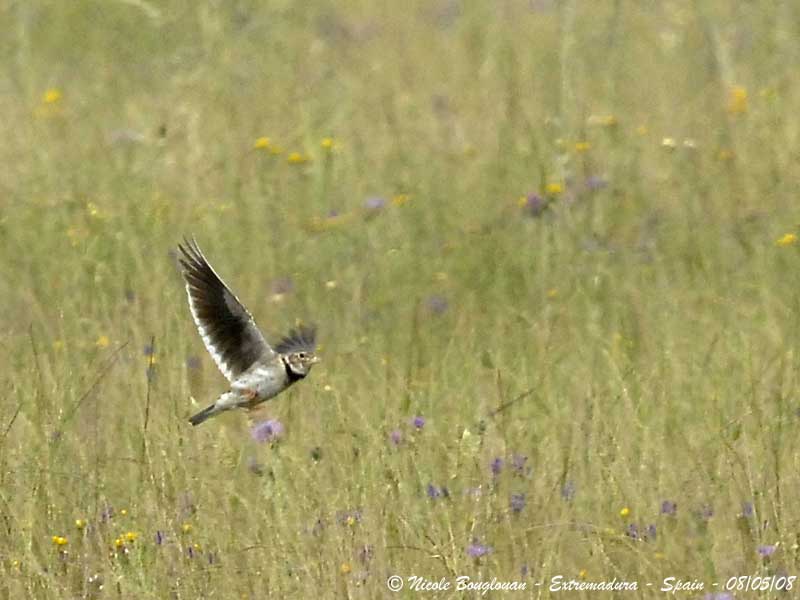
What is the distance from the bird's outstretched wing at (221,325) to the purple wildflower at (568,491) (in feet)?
2.58

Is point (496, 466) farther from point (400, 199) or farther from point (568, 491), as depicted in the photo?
point (400, 199)

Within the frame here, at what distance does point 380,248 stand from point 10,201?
4.09ft

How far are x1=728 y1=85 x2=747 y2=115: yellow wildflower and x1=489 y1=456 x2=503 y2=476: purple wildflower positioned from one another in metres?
3.05

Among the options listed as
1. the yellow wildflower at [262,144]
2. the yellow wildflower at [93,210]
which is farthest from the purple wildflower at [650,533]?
the yellow wildflower at [262,144]

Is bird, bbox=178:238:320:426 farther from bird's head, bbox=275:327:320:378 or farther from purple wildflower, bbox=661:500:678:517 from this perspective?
purple wildflower, bbox=661:500:678:517

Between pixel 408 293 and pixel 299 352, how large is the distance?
150 centimetres

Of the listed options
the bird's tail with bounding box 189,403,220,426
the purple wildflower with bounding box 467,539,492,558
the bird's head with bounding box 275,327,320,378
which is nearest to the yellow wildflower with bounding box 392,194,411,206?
the bird's head with bounding box 275,327,320,378

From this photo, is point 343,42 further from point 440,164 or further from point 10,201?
point 10,201

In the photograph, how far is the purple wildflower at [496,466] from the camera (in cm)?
387

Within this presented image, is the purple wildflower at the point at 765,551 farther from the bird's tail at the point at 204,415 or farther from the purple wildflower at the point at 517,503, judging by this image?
the bird's tail at the point at 204,415

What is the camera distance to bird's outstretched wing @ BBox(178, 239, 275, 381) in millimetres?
4254

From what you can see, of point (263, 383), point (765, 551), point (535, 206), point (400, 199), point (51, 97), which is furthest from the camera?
point (51, 97)

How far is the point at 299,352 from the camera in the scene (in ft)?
13.7

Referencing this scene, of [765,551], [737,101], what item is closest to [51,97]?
[737,101]
